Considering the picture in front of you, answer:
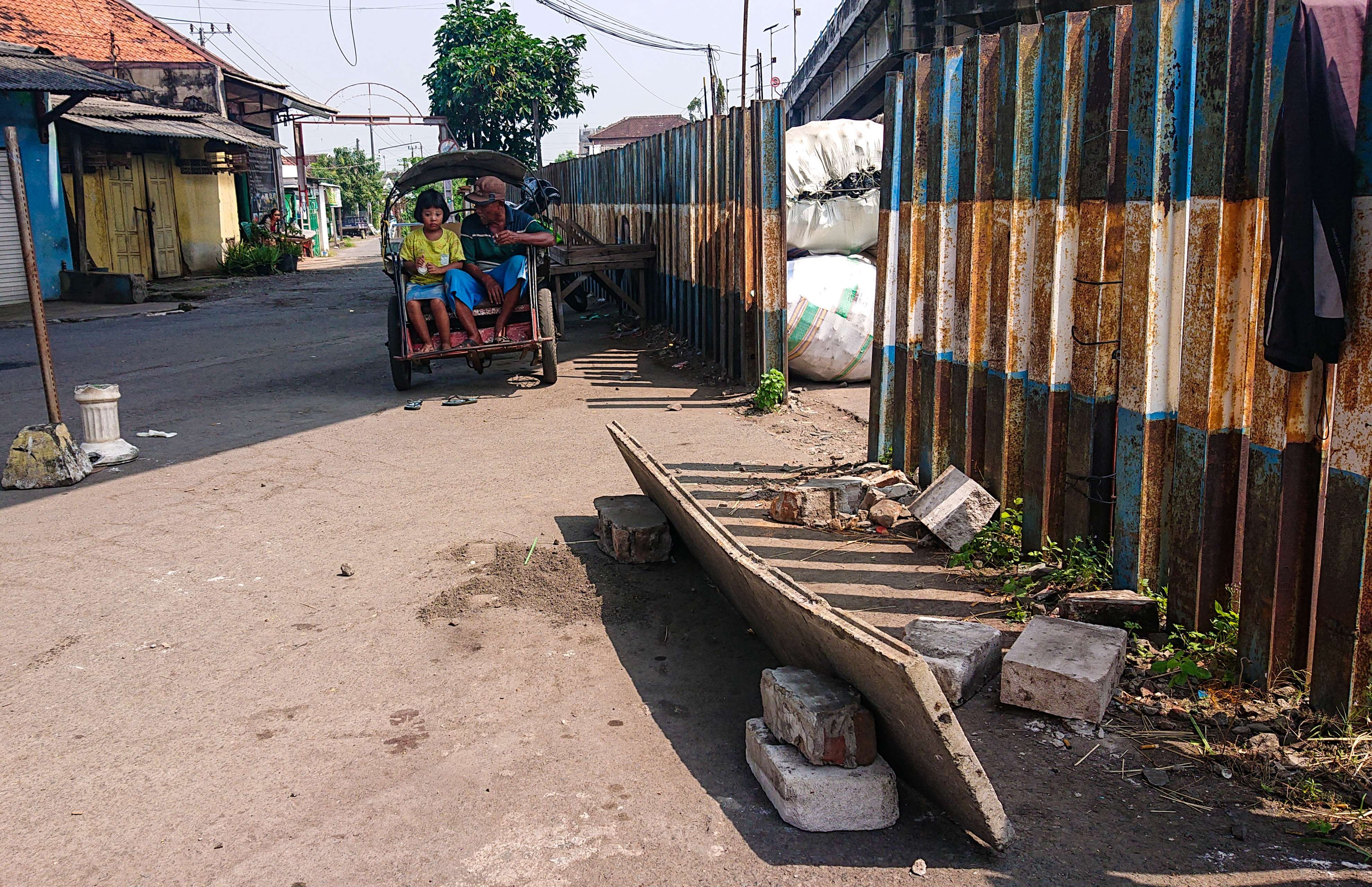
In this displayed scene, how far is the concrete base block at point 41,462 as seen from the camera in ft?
21.9

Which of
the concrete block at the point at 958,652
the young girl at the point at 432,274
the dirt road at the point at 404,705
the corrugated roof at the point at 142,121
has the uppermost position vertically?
the corrugated roof at the point at 142,121

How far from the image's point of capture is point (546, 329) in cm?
988

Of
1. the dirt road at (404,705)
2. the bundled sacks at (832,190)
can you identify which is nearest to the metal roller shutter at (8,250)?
the dirt road at (404,705)

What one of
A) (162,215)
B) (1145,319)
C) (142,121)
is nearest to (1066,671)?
(1145,319)

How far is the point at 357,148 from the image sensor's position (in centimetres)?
9650

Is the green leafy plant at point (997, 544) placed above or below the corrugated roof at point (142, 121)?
below

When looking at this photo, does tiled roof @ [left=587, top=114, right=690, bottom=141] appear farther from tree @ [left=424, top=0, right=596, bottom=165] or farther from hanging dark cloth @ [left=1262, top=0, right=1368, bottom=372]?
hanging dark cloth @ [left=1262, top=0, right=1368, bottom=372]

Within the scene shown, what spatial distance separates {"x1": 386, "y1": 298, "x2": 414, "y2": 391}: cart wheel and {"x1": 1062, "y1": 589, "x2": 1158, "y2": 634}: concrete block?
6835 mm

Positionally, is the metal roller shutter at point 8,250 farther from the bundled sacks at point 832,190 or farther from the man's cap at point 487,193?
the bundled sacks at point 832,190

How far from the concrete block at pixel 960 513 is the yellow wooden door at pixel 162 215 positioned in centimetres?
2229

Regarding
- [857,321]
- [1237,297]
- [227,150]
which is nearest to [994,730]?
[1237,297]

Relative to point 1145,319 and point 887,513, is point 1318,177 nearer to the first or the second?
point 1145,319

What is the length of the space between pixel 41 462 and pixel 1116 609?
631 centimetres

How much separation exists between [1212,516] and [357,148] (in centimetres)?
10163
